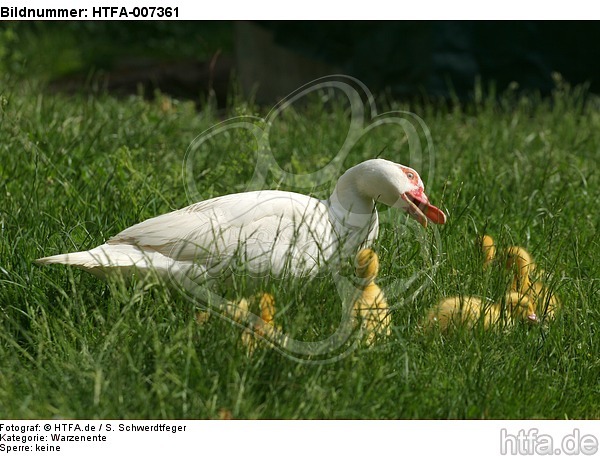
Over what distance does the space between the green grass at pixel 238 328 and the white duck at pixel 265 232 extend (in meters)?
0.14

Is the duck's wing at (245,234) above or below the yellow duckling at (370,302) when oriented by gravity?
above

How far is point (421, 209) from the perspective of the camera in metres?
4.38

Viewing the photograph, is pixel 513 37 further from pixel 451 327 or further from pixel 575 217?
pixel 451 327

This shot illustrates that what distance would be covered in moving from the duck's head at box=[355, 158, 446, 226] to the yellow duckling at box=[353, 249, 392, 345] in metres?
0.34

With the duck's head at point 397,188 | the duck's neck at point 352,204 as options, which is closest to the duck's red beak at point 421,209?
the duck's head at point 397,188

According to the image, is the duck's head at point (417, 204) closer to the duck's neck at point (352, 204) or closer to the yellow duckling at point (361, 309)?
the duck's neck at point (352, 204)

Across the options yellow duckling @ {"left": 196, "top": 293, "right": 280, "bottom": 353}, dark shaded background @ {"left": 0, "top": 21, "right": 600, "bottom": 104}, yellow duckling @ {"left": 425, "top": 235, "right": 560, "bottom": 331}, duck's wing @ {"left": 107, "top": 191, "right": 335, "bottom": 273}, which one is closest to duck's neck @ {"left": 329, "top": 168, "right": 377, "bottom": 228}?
duck's wing @ {"left": 107, "top": 191, "right": 335, "bottom": 273}

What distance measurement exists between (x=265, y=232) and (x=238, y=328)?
30.3 inches

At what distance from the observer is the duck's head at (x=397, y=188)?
4.30 meters

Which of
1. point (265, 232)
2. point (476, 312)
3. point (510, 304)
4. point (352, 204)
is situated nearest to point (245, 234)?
point (265, 232)

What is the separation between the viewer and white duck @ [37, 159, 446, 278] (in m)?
3.88
